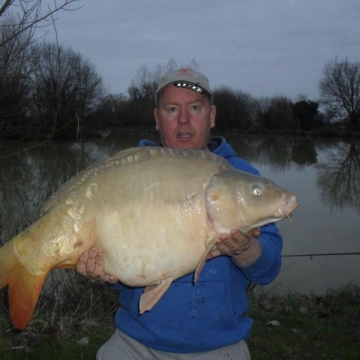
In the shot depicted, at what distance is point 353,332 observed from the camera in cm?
352

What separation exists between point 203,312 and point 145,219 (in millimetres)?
488

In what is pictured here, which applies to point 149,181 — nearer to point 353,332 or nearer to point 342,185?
point 353,332

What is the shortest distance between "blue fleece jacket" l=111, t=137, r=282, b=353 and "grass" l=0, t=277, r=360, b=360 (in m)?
1.45

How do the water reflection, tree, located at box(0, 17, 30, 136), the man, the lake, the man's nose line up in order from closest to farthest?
the man, the man's nose, tree, located at box(0, 17, 30, 136), the lake, the water reflection

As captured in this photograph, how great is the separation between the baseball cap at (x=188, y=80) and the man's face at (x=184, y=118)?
2 cm

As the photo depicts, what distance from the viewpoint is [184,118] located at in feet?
6.57

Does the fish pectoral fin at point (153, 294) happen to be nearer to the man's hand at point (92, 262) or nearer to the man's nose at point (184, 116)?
the man's hand at point (92, 262)

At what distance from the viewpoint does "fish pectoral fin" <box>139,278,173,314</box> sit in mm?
1503

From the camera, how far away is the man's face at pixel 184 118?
201cm

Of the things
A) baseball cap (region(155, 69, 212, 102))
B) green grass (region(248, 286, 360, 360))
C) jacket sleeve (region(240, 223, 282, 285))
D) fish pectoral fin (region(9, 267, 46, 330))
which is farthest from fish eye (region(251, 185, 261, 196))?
green grass (region(248, 286, 360, 360))

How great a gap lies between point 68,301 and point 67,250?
8.85ft

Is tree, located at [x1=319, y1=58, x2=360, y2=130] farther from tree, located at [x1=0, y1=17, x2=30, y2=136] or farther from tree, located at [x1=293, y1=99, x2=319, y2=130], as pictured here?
tree, located at [x1=0, y1=17, x2=30, y2=136]

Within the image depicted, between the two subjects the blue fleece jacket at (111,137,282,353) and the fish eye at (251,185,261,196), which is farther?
the blue fleece jacket at (111,137,282,353)

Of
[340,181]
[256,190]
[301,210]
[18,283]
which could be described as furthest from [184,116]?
[340,181]
